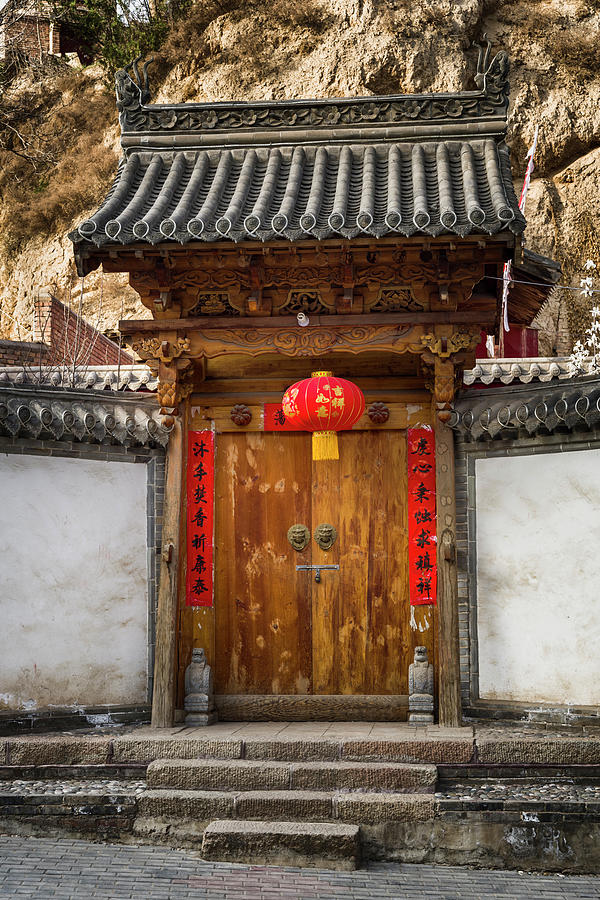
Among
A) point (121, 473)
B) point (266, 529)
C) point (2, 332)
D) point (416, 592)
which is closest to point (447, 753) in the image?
point (416, 592)

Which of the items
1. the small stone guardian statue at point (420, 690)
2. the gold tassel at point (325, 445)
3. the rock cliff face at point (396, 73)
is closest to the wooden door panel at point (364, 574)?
the small stone guardian statue at point (420, 690)

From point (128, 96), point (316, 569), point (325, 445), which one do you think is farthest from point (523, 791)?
point (128, 96)

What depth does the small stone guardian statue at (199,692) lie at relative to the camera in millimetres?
8914

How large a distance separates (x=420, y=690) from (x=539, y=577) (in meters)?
1.63

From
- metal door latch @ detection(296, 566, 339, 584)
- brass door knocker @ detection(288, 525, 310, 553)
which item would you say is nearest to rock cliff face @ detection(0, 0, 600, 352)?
brass door knocker @ detection(288, 525, 310, 553)

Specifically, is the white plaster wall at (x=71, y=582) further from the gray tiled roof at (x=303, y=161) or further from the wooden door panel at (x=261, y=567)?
the gray tiled roof at (x=303, y=161)

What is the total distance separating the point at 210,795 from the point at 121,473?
346 centimetres

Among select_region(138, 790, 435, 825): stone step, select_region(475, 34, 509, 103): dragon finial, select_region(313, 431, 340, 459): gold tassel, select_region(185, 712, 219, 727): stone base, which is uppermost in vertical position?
select_region(475, 34, 509, 103): dragon finial

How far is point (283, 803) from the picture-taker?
7.05 metres

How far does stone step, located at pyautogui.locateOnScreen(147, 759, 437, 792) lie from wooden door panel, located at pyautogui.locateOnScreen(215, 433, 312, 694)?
1.93 metres

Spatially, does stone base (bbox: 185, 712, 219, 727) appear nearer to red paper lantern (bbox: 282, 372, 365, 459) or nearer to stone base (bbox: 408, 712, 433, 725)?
stone base (bbox: 408, 712, 433, 725)

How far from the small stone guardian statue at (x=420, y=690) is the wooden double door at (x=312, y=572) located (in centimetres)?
30

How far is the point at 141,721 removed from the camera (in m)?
8.99

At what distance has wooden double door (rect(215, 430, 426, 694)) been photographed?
9.30m
